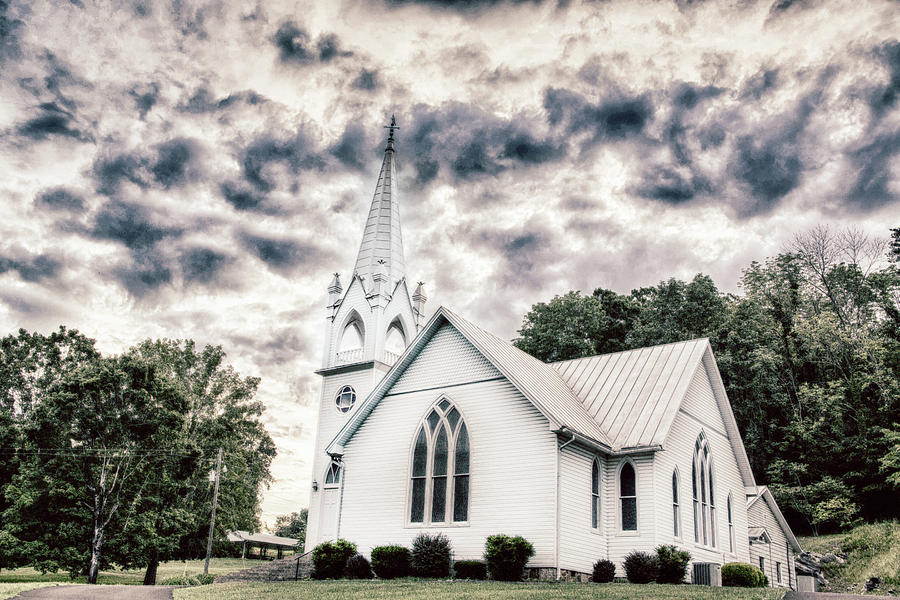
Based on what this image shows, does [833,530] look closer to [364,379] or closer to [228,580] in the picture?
[364,379]

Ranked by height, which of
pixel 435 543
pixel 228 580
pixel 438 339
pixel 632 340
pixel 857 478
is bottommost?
pixel 228 580

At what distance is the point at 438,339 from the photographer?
22.8 m

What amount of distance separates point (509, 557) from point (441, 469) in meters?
4.04

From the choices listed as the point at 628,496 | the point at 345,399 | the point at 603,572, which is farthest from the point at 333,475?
the point at 603,572

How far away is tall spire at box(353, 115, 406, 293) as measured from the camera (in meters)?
35.9

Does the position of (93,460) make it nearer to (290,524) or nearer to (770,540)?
(770,540)

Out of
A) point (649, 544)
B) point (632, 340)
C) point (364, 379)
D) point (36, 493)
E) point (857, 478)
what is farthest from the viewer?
point (632, 340)

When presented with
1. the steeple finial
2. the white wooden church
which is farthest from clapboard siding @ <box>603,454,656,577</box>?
the steeple finial

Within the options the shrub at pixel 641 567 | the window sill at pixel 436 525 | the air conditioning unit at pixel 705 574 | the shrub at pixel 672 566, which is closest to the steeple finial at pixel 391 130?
the window sill at pixel 436 525

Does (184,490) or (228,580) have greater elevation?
(184,490)

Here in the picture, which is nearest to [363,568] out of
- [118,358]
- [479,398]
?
[479,398]

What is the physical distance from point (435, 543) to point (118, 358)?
19394mm

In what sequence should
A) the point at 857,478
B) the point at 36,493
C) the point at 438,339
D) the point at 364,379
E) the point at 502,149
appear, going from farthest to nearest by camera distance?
the point at 857,478, the point at 364,379, the point at 36,493, the point at 502,149, the point at 438,339

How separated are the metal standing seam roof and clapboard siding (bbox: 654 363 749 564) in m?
0.70
